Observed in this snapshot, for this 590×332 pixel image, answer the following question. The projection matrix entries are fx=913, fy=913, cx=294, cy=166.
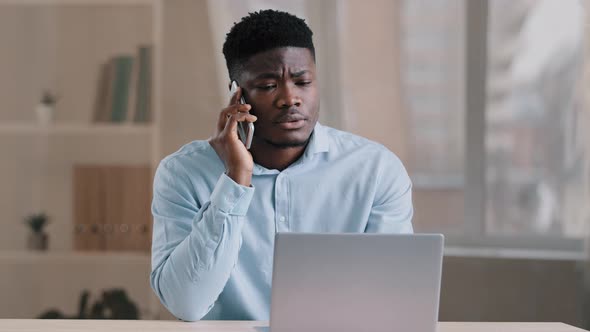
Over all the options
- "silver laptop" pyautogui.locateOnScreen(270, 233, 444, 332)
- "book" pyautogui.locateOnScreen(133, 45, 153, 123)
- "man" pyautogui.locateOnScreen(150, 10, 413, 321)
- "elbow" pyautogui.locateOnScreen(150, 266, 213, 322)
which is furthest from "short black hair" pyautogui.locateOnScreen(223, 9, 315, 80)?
"book" pyautogui.locateOnScreen(133, 45, 153, 123)

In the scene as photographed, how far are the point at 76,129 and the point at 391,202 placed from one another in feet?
7.47

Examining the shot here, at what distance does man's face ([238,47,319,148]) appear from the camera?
2.22 meters

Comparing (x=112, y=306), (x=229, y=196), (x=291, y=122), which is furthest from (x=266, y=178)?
(x=112, y=306)

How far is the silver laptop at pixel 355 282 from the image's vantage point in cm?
168

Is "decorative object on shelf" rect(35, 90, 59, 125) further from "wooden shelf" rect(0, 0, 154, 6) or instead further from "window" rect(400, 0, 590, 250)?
"window" rect(400, 0, 590, 250)

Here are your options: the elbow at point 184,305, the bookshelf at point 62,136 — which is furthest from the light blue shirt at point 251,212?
the bookshelf at point 62,136

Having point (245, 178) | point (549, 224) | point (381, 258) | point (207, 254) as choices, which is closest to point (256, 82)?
point (245, 178)

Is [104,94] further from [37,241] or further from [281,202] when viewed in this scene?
[281,202]

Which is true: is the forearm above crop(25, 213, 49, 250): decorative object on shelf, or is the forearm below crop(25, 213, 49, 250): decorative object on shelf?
above

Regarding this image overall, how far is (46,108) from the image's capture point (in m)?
4.21

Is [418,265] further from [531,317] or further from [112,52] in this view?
[112,52]

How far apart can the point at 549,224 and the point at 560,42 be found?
32.7 inches

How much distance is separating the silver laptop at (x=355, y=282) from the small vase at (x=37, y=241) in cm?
275

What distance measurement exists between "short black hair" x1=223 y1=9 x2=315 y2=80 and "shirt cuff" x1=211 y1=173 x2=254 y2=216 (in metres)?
0.40
